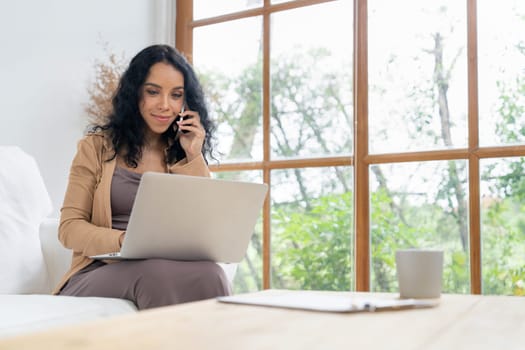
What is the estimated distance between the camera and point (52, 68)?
10.5ft

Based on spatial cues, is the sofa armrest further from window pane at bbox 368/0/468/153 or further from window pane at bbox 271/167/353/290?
window pane at bbox 368/0/468/153

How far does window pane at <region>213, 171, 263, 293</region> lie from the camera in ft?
11.2

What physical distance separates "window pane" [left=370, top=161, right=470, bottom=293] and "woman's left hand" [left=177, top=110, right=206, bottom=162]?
1000 millimetres

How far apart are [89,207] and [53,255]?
0.27 meters

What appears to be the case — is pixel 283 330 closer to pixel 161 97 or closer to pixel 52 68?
pixel 161 97

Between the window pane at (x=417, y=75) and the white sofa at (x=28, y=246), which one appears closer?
the white sofa at (x=28, y=246)

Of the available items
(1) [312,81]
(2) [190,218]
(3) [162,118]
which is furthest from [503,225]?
(2) [190,218]

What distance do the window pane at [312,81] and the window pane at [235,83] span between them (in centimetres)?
11

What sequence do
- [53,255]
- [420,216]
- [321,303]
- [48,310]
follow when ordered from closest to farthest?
1. [321,303]
2. [48,310]
3. [53,255]
4. [420,216]

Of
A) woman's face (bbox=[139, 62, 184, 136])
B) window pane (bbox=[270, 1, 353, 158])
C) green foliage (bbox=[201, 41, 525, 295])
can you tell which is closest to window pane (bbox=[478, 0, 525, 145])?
green foliage (bbox=[201, 41, 525, 295])

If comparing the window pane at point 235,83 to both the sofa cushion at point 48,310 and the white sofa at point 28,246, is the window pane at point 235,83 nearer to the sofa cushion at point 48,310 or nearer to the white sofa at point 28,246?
the white sofa at point 28,246

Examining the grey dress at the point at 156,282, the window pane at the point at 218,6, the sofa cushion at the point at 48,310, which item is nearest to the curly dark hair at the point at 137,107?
the grey dress at the point at 156,282

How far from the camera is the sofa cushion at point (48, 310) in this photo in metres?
1.45

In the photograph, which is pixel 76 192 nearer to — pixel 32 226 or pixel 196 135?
pixel 32 226
